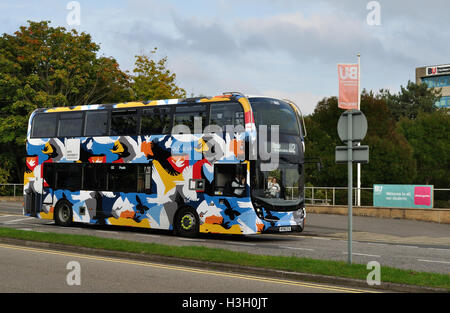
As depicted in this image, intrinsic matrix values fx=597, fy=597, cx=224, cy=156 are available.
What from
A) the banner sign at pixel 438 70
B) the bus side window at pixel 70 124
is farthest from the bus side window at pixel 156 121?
the banner sign at pixel 438 70

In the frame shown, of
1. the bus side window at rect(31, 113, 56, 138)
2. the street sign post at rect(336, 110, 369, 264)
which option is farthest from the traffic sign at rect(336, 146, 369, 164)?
the bus side window at rect(31, 113, 56, 138)

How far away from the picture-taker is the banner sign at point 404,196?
26.1 metres

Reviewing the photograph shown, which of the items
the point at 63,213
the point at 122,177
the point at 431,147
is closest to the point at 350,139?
the point at 122,177

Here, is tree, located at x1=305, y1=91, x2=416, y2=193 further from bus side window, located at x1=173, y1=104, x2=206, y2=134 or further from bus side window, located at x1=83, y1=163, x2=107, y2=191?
bus side window, located at x1=173, y1=104, x2=206, y2=134

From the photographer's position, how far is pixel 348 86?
91.0 feet

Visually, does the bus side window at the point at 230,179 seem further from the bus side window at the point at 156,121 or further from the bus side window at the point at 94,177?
the bus side window at the point at 94,177

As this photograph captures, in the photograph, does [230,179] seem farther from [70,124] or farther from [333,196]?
[333,196]

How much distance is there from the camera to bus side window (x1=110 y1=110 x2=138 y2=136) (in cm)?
1909

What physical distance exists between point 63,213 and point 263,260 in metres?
11.7

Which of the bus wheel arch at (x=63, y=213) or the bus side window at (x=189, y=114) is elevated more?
the bus side window at (x=189, y=114)

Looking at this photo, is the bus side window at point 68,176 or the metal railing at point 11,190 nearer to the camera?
the bus side window at point 68,176

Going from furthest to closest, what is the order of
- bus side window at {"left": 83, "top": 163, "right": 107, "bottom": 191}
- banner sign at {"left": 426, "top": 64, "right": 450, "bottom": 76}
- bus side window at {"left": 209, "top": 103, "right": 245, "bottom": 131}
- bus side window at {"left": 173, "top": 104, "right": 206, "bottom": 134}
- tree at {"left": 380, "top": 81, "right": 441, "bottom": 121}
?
1. banner sign at {"left": 426, "top": 64, "right": 450, "bottom": 76}
2. tree at {"left": 380, "top": 81, "right": 441, "bottom": 121}
3. bus side window at {"left": 83, "top": 163, "right": 107, "bottom": 191}
4. bus side window at {"left": 173, "top": 104, "right": 206, "bottom": 134}
5. bus side window at {"left": 209, "top": 103, "right": 245, "bottom": 131}

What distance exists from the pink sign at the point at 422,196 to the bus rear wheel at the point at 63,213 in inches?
582

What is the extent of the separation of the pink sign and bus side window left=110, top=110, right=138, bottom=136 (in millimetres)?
13588
